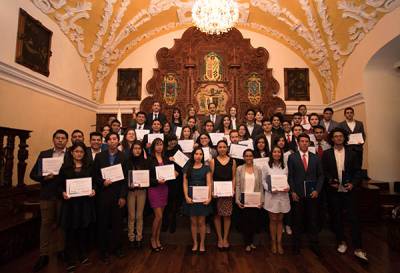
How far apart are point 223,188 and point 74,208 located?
2124 millimetres

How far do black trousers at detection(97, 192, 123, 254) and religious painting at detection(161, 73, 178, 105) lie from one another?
5357mm

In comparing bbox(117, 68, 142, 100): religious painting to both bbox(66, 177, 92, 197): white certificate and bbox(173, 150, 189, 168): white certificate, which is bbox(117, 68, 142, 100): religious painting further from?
bbox(66, 177, 92, 197): white certificate

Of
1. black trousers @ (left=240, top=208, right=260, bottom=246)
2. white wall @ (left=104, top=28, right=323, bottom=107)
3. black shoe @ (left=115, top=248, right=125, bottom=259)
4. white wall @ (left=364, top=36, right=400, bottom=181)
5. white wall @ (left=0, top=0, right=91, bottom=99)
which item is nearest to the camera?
black shoe @ (left=115, top=248, right=125, bottom=259)

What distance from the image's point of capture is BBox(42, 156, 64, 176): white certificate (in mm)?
3250

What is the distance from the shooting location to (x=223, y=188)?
3658 mm

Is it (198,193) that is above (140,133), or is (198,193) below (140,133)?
below

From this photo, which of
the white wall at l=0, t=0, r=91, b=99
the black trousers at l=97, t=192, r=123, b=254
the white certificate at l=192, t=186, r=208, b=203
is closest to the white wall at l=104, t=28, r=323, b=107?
the white wall at l=0, t=0, r=91, b=99

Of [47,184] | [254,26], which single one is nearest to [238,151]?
[47,184]

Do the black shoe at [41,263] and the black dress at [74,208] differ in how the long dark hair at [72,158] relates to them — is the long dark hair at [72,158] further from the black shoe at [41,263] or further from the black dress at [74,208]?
the black shoe at [41,263]

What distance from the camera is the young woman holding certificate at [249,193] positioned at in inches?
147

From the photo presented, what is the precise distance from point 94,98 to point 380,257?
8489 millimetres

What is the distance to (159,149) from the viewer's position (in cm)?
395

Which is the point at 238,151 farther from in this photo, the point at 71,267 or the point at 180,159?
the point at 71,267

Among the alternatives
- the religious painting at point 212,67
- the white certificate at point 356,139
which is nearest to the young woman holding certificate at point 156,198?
the white certificate at point 356,139
